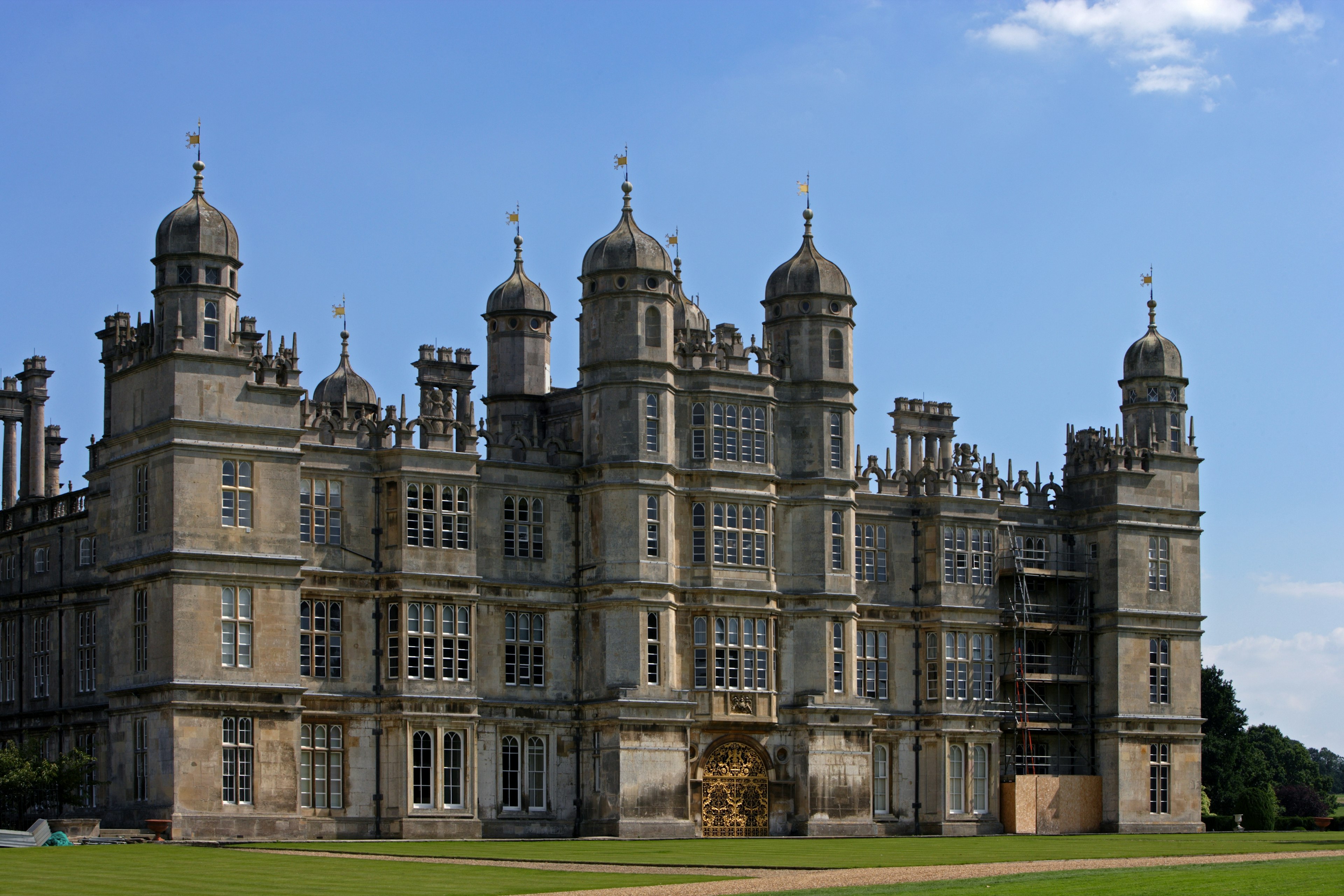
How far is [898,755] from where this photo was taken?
75.2 metres

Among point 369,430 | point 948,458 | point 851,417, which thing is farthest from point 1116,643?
point 369,430

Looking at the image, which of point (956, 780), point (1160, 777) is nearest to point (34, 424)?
point (956, 780)

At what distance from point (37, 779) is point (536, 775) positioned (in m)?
15.6

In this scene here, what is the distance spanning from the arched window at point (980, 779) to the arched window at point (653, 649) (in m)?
15.0

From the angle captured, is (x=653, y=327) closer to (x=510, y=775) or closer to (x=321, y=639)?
(x=321, y=639)

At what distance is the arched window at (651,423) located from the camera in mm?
67375

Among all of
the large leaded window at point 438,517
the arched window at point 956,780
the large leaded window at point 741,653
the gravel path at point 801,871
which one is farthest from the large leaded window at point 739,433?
the gravel path at point 801,871

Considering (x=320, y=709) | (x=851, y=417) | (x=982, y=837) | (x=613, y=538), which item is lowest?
(x=982, y=837)

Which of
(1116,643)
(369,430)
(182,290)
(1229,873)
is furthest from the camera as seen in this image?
(1116,643)

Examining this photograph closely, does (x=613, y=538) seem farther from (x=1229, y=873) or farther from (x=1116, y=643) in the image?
(x=1229, y=873)

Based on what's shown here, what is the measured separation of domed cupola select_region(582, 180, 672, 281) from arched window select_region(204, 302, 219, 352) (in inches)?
529

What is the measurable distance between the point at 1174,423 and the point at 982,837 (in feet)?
68.4

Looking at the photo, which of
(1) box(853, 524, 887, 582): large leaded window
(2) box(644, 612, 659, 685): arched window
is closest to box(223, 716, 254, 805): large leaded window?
(2) box(644, 612, 659, 685): arched window

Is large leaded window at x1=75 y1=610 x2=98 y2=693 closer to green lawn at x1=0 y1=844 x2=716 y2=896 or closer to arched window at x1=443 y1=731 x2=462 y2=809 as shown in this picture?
arched window at x1=443 y1=731 x2=462 y2=809
